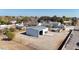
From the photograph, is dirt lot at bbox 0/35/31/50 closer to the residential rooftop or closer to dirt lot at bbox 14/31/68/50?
dirt lot at bbox 14/31/68/50

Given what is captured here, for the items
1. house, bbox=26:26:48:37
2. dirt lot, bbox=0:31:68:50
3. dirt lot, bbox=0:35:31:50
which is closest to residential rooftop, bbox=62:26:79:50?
dirt lot, bbox=0:31:68:50

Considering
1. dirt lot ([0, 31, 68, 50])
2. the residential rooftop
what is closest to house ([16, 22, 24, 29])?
dirt lot ([0, 31, 68, 50])

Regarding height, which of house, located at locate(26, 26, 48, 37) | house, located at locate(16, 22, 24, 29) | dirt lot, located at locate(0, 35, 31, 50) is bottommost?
dirt lot, located at locate(0, 35, 31, 50)

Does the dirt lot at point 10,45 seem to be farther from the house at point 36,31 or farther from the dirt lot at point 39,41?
the house at point 36,31

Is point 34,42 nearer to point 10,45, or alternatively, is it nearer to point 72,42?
point 10,45

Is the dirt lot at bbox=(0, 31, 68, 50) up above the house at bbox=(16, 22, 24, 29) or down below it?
below

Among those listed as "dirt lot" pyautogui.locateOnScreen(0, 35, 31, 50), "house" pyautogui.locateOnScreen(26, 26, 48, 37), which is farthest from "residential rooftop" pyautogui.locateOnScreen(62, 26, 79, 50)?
"dirt lot" pyautogui.locateOnScreen(0, 35, 31, 50)

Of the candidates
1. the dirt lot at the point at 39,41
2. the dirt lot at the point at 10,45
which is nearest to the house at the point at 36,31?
the dirt lot at the point at 39,41

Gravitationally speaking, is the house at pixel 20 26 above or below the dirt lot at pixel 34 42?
above

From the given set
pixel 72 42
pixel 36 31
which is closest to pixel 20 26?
pixel 36 31
